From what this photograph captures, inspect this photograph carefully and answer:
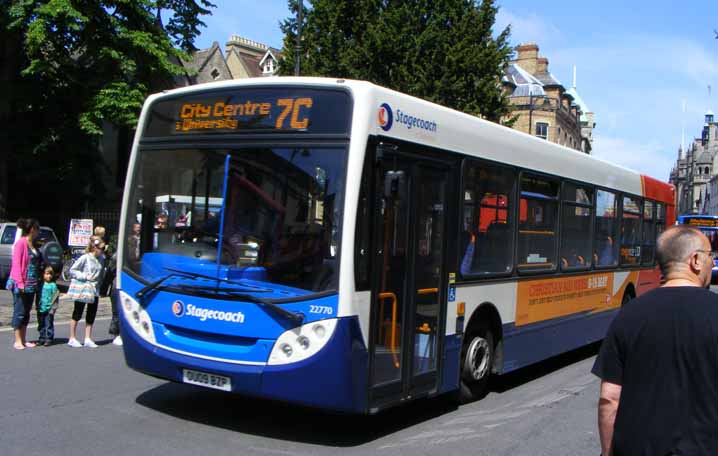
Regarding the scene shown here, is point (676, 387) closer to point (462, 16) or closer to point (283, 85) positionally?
point (283, 85)

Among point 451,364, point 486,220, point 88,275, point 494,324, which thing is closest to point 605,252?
point 494,324

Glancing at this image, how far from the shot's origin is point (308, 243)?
5.87 meters

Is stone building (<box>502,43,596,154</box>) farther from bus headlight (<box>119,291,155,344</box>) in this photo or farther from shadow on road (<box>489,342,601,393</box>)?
bus headlight (<box>119,291,155,344</box>)

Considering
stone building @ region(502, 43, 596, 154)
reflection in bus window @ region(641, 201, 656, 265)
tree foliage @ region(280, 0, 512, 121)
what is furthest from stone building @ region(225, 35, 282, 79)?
reflection in bus window @ region(641, 201, 656, 265)

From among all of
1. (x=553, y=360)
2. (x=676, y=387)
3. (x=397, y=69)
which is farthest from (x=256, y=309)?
(x=397, y=69)

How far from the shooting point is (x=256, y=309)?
583cm

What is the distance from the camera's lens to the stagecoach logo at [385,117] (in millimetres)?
6121

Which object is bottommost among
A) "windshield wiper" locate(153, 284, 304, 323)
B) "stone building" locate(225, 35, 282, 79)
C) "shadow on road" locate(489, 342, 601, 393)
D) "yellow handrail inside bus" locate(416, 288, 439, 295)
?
"shadow on road" locate(489, 342, 601, 393)

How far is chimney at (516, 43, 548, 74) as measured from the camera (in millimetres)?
65875

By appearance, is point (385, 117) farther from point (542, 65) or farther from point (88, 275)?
point (542, 65)

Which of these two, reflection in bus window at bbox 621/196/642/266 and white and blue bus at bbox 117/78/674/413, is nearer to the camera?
white and blue bus at bbox 117/78/674/413

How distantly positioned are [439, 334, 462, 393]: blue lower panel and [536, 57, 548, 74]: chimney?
202 feet

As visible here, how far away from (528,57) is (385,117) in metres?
63.4

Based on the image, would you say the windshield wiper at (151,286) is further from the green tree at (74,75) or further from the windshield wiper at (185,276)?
the green tree at (74,75)
